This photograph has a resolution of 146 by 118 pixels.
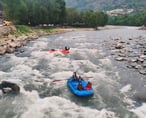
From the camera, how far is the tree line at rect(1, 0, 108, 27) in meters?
98.4

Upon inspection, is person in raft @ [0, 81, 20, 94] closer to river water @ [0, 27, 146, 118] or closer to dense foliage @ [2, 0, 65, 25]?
river water @ [0, 27, 146, 118]

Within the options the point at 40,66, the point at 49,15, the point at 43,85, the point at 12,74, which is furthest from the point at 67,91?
the point at 49,15

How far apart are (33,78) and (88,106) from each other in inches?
433

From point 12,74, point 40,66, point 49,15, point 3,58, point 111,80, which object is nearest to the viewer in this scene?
point 111,80

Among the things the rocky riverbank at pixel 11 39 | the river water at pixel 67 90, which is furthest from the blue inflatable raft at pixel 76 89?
the rocky riverbank at pixel 11 39

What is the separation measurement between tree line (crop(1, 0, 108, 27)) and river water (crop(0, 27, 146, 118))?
2139 inches

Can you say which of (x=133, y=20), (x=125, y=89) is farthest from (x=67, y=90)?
(x=133, y=20)

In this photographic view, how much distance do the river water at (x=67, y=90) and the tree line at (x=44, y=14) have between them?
2139 inches

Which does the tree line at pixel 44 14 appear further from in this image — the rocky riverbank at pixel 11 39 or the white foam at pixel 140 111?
the white foam at pixel 140 111

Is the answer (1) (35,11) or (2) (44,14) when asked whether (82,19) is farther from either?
(1) (35,11)

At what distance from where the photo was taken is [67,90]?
96.8ft

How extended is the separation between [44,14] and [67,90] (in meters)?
77.1

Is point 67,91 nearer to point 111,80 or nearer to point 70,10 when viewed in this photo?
point 111,80

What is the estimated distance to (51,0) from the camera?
4390 inches
